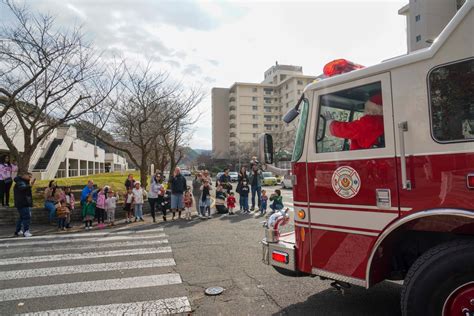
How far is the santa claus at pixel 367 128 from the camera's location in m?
3.16

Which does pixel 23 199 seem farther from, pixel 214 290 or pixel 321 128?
pixel 321 128

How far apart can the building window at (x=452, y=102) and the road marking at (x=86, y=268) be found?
16.6ft

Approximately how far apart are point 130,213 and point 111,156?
213 ft

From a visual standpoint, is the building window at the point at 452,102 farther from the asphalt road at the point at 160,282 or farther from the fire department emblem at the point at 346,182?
the asphalt road at the point at 160,282

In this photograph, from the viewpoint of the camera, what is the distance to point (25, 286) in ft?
17.5

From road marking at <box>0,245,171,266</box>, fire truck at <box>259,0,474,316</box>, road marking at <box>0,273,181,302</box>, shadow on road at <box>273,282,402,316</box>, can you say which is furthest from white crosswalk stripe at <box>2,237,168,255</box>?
fire truck at <box>259,0,474,316</box>

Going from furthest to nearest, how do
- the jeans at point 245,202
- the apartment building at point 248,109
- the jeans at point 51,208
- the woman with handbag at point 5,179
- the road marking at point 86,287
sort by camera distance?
the apartment building at point 248,109 < the jeans at point 245,202 < the woman with handbag at point 5,179 < the jeans at point 51,208 < the road marking at point 86,287

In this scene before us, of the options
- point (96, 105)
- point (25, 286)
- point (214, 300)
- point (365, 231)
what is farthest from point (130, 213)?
point (365, 231)

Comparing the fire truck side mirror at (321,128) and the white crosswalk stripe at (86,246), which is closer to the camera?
the fire truck side mirror at (321,128)

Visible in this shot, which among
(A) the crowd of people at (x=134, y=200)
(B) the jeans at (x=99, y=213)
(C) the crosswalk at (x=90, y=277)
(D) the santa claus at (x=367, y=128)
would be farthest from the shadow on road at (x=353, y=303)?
(B) the jeans at (x=99, y=213)

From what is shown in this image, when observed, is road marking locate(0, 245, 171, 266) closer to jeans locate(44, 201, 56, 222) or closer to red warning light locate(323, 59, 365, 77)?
jeans locate(44, 201, 56, 222)

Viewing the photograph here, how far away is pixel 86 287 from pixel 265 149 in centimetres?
353

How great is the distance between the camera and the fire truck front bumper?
377cm

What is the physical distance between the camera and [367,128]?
128 inches
